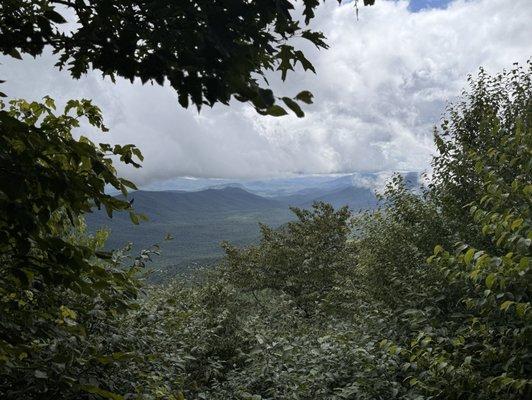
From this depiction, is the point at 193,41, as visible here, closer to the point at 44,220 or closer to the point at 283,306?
the point at 44,220

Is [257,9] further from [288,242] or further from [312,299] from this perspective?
[288,242]

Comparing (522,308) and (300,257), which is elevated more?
(522,308)

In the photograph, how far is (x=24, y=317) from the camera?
285 cm

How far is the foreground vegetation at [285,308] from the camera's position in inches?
97.1

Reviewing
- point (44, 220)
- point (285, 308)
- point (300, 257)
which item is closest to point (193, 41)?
point (44, 220)

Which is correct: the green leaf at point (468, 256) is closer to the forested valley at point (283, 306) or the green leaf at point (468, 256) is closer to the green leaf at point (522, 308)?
the forested valley at point (283, 306)

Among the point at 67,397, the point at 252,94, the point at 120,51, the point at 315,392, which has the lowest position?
the point at 315,392

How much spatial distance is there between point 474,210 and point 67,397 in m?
4.59

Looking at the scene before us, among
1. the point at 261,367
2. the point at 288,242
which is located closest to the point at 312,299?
the point at 288,242

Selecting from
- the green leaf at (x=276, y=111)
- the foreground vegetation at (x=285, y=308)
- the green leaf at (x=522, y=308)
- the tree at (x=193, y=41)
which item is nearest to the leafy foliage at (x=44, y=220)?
the foreground vegetation at (x=285, y=308)

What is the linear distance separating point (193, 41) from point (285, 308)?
52.7 ft

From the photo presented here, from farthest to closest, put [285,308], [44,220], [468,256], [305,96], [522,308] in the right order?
[285,308] < [468,256] < [522,308] < [44,220] < [305,96]

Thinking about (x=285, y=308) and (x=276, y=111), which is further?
(x=285, y=308)

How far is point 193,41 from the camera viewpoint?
176cm
